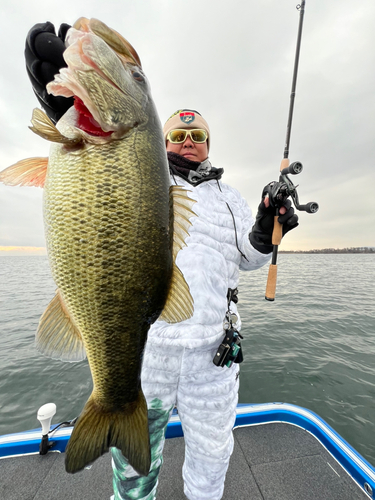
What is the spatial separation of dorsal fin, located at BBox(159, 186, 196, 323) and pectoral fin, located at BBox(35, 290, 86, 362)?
1.46 feet

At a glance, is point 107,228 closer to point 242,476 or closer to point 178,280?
point 178,280

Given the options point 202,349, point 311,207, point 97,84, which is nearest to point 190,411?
point 202,349

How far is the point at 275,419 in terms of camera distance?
3.20 meters

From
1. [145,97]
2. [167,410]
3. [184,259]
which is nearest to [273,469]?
[167,410]

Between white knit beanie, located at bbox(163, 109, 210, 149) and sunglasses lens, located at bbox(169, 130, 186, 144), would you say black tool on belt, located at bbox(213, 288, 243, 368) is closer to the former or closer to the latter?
sunglasses lens, located at bbox(169, 130, 186, 144)

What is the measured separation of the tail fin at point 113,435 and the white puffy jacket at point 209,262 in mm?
493

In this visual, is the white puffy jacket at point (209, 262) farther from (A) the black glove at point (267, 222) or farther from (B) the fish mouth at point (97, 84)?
(B) the fish mouth at point (97, 84)

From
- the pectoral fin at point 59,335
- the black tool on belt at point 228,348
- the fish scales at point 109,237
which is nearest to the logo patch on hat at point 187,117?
the fish scales at point 109,237

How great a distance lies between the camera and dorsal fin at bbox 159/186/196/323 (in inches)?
49.4

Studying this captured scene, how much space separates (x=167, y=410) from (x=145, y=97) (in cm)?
205

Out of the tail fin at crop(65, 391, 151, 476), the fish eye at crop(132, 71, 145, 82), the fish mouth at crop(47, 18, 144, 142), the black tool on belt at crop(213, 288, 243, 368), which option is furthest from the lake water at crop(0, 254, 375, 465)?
the fish eye at crop(132, 71, 145, 82)

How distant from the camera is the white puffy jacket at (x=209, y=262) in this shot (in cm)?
172

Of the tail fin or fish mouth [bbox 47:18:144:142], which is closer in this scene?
fish mouth [bbox 47:18:144:142]

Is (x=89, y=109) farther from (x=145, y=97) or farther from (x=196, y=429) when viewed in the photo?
(x=196, y=429)
